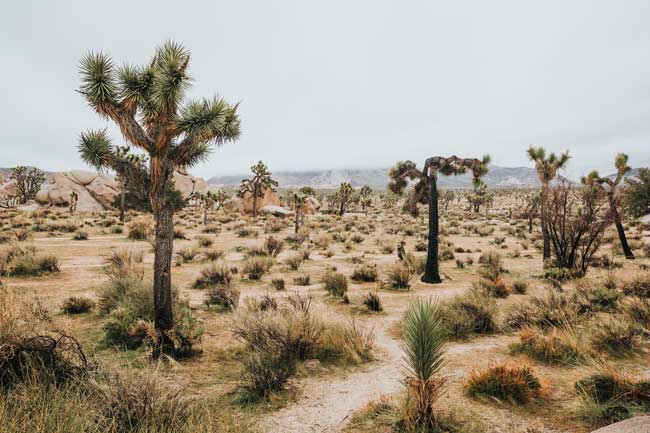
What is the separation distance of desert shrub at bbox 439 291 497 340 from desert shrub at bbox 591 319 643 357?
1.93 meters

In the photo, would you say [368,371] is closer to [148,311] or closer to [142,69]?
[148,311]

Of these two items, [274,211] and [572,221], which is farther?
[274,211]

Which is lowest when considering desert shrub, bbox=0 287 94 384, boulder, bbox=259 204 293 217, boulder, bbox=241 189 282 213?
desert shrub, bbox=0 287 94 384

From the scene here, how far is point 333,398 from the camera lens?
16.3ft

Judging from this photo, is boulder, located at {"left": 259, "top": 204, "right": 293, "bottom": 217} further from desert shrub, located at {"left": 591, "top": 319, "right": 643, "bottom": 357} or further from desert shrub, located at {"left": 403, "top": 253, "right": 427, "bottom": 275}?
desert shrub, located at {"left": 591, "top": 319, "right": 643, "bottom": 357}

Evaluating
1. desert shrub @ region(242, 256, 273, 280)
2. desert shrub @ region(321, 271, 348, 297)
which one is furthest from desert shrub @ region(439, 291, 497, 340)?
desert shrub @ region(242, 256, 273, 280)

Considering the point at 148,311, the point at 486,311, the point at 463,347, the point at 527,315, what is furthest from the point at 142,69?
the point at 527,315

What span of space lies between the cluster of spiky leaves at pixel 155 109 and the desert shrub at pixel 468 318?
6406 mm

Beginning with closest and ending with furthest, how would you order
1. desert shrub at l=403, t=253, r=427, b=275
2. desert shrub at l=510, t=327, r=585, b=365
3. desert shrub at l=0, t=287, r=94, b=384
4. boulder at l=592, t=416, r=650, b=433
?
1. boulder at l=592, t=416, r=650, b=433
2. desert shrub at l=0, t=287, r=94, b=384
3. desert shrub at l=510, t=327, r=585, b=365
4. desert shrub at l=403, t=253, r=427, b=275

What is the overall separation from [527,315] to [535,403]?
3.74 meters

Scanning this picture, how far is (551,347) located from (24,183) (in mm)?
81346

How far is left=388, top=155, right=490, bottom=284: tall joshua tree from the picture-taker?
1328 centimetres

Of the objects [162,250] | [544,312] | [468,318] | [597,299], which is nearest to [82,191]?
[162,250]

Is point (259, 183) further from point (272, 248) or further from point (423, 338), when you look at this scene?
point (423, 338)
